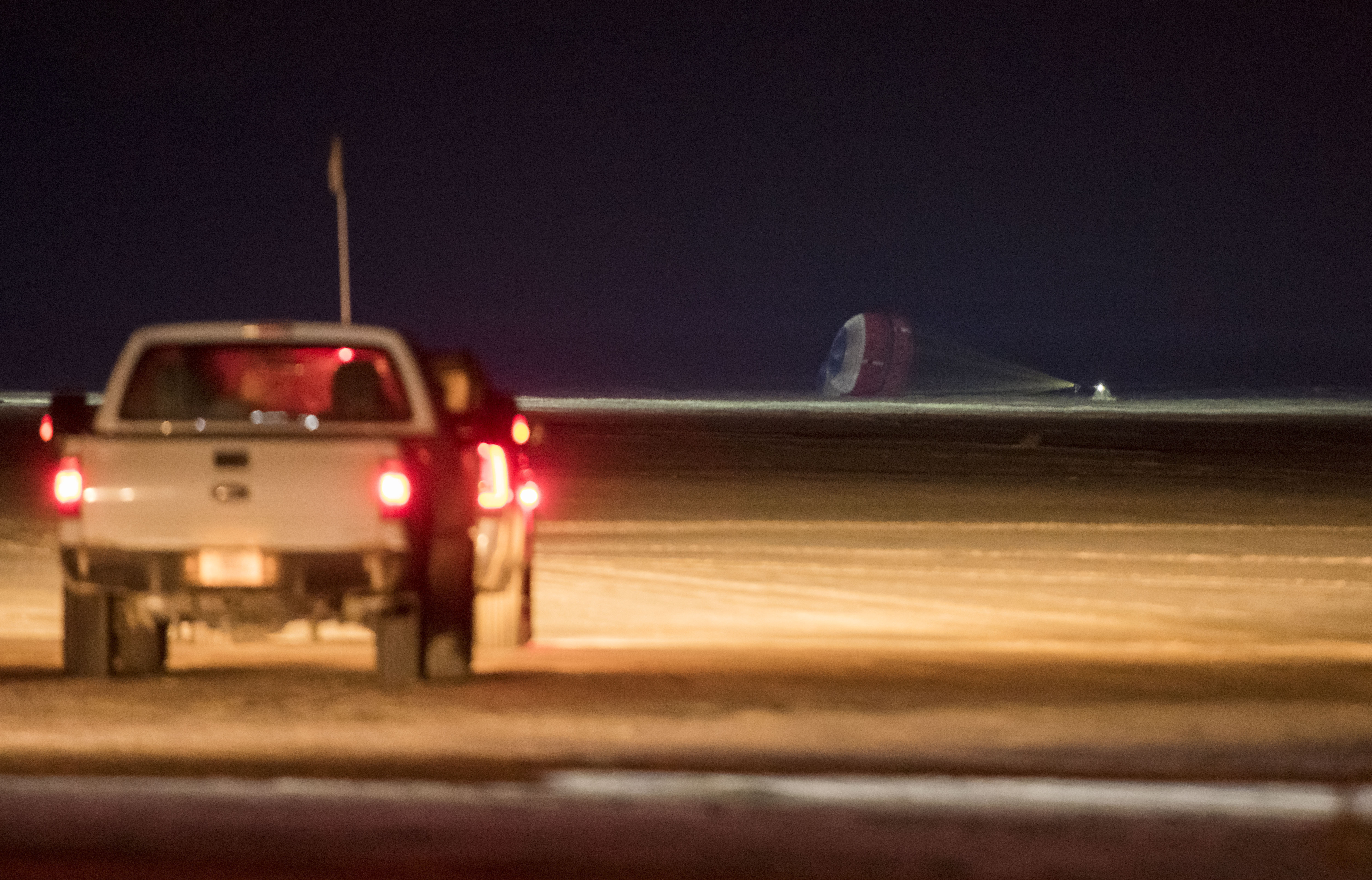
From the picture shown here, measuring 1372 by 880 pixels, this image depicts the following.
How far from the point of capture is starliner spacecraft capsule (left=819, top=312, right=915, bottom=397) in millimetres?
135625

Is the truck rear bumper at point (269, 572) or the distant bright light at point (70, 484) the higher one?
the distant bright light at point (70, 484)

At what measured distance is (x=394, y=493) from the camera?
10.3 meters

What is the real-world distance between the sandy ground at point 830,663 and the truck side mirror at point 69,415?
1.35 m

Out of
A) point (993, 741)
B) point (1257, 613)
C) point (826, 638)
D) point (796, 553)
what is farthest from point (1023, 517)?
point (993, 741)

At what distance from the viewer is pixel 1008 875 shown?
682 centimetres

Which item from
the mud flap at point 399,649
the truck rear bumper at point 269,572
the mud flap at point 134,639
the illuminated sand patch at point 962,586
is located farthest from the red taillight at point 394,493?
the illuminated sand patch at point 962,586

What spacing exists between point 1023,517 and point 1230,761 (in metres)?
17.6

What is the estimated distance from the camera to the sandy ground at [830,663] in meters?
9.28

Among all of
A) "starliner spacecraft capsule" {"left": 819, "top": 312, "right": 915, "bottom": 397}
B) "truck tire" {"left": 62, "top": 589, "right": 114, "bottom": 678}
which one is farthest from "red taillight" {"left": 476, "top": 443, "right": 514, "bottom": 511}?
"starliner spacecraft capsule" {"left": 819, "top": 312, "right": 915, "bottom": 397}

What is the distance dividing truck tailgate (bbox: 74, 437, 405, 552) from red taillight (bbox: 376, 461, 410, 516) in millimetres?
32

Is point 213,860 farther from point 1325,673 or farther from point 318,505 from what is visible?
point 1325,673

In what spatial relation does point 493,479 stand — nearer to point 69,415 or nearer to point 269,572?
point 269,572

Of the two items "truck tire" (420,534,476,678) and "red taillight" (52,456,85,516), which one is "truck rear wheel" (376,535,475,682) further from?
"red taillight" (52,456,85,516)

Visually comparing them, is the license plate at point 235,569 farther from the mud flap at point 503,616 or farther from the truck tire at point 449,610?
the mud flap at point 503,616
